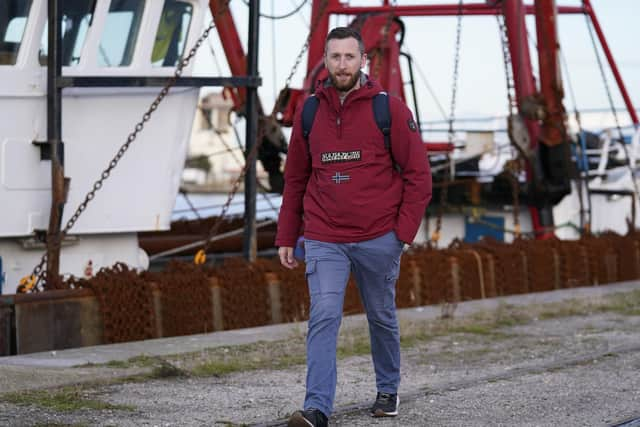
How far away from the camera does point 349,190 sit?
6.29 m

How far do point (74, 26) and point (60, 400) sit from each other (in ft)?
19.2

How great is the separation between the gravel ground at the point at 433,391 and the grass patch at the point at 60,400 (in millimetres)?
76

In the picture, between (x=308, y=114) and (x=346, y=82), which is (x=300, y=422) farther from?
(x=346, y=82)

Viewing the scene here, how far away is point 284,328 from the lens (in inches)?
429

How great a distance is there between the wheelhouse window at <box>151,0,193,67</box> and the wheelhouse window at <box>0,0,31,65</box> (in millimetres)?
1383

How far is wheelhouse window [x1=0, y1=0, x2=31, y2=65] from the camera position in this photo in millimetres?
11938

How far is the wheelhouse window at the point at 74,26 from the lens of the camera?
1233 cm

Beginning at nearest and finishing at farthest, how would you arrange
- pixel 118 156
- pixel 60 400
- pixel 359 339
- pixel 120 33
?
pixel 60 400
pixel 359 339
pixel 118 156
pixel 120 33

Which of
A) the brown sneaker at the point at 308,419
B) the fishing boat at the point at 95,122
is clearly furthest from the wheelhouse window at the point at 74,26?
the brown sneaker at the point at 308,419

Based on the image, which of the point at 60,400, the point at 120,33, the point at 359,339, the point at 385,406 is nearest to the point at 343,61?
the point at 385,406

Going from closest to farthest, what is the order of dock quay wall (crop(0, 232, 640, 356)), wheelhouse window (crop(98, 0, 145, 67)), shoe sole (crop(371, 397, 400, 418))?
1. shoe sole (crop(371, 397, 400, 418))
2. dock quay wall (crop(0, 232, 640, 356))
3. wheelhouse window (crop(98, 0, 145, 67))

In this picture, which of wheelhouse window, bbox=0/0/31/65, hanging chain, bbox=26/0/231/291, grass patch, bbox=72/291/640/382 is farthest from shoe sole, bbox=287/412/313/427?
wheelhouse window, bbox=0/0/31/65

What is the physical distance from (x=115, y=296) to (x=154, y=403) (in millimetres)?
3689

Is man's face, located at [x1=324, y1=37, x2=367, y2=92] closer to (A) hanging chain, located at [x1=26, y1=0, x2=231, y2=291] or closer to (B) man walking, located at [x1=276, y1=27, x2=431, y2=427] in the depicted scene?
(B) man walking, located at [x1=276, y1=27, x2=431, y2=427]
